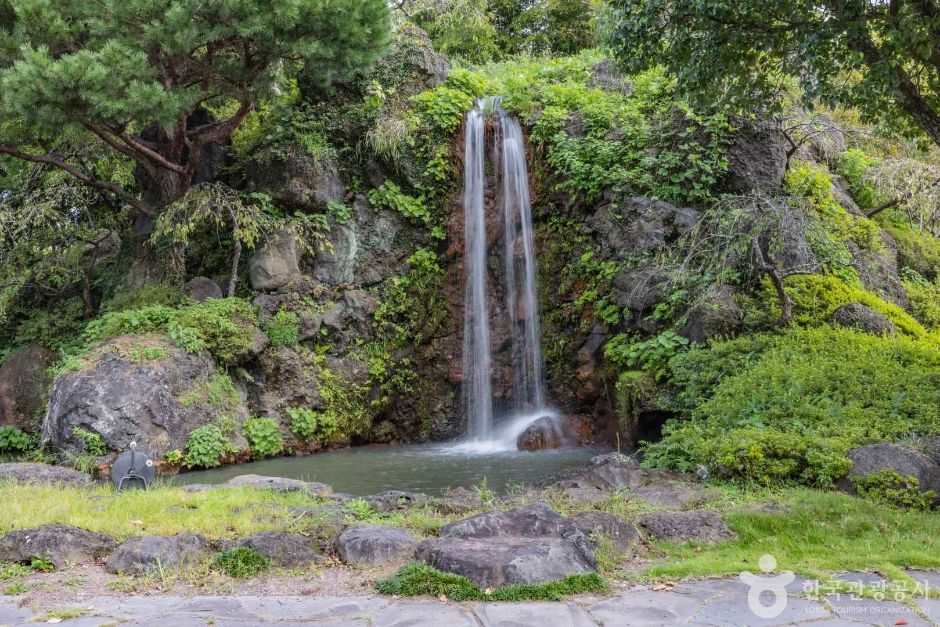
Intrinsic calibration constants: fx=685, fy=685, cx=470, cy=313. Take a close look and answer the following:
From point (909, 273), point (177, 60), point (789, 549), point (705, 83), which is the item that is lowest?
point (789, 549)

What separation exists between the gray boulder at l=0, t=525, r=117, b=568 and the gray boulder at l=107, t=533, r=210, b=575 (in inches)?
10.0

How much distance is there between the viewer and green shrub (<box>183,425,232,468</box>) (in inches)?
383

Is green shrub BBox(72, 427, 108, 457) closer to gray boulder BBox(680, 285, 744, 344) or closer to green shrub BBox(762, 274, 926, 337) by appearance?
gray boulder BBox(680, 285, 744, 344)

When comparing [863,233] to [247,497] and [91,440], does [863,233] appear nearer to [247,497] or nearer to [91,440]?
[247,497]

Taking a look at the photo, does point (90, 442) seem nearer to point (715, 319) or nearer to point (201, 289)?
point (201, 289)

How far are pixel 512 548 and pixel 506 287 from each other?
29.4 feet

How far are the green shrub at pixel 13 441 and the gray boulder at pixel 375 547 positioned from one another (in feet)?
31.3

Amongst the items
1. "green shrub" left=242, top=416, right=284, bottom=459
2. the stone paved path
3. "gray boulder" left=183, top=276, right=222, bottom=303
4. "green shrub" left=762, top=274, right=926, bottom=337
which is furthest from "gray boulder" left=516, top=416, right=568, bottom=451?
the stone paved path

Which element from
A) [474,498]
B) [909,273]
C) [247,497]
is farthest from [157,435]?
[909,273]

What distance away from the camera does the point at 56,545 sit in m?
4.56

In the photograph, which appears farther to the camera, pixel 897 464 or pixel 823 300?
pixel 823 300

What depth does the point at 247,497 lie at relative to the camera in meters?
6.21

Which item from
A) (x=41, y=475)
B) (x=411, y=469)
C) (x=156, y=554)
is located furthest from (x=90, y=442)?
(x=156, y=554)

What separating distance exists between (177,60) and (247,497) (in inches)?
288
